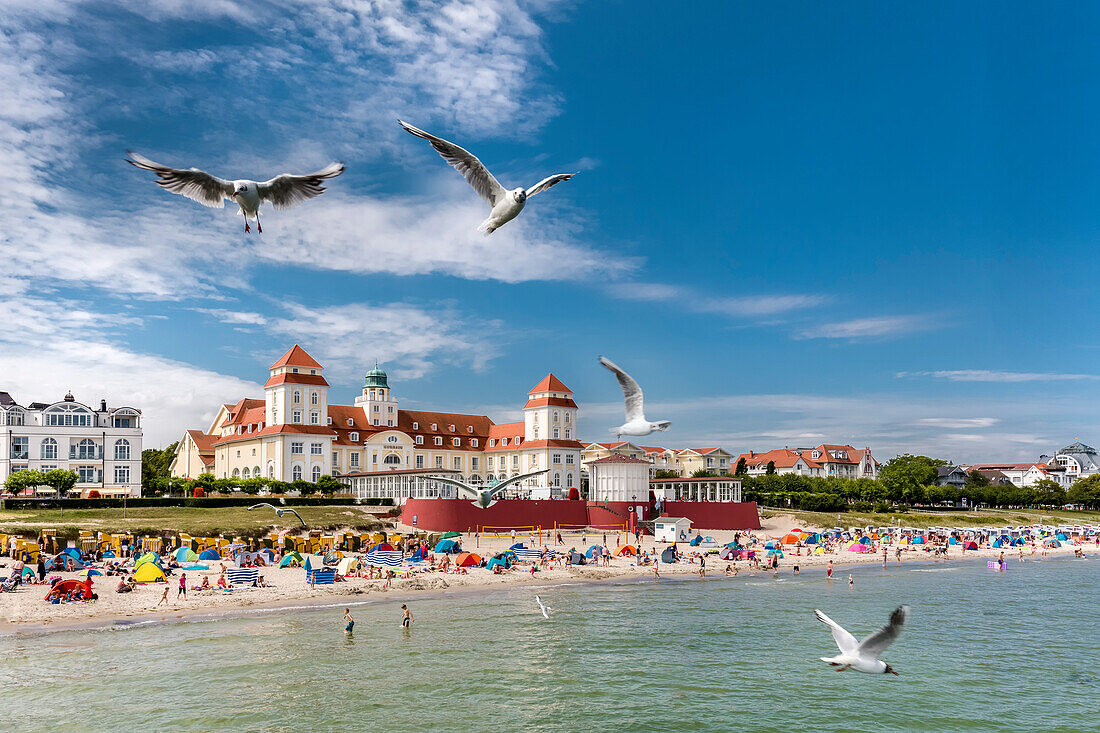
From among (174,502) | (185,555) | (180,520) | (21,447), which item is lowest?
(185,555)

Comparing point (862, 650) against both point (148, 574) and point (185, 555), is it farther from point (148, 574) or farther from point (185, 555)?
point (185, 555)

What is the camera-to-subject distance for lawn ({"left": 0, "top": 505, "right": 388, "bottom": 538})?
5569cm

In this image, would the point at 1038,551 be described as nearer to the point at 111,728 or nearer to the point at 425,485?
the point at 425,485

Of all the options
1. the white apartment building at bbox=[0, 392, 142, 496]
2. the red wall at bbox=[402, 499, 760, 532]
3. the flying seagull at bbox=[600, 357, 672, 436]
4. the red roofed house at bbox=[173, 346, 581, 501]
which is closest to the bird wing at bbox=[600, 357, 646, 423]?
the flying seagull at bbox=[600, 357, 672, 436]

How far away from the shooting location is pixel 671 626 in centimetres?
3794

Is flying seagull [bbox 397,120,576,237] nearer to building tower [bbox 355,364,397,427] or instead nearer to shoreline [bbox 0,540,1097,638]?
shoreline [bbox 0,540,1097,638]

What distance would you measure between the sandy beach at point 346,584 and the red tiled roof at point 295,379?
38.4 m

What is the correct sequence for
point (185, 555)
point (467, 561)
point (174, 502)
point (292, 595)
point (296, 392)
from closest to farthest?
point (292, 595)
point (185, 555)
point (467, 561)
point (174, 502)
point (296, 392)

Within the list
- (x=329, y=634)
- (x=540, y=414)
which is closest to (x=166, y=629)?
(x=329, y=634)

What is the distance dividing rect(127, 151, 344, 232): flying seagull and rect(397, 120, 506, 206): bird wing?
1.87 meters

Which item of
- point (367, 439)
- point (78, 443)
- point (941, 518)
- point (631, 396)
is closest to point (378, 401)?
point (367, 439)

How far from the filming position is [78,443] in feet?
271

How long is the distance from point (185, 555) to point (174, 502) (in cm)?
2678

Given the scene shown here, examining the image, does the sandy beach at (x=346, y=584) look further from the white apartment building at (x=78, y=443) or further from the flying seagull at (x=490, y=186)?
the white apartment building at (x=78, y=443)
